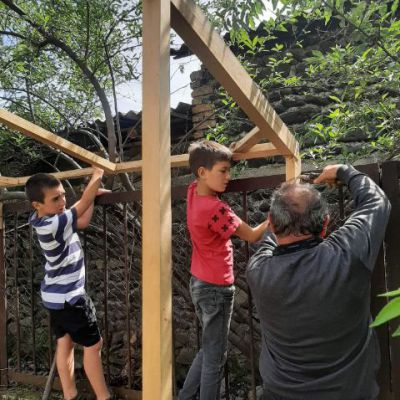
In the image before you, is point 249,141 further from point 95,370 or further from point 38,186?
point 95,370

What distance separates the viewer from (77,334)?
2654mm

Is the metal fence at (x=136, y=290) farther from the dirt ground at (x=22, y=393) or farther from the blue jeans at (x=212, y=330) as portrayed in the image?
the blue jeans at (x=212, y=330)

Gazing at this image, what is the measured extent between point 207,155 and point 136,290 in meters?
2.82

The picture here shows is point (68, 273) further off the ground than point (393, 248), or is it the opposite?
point (393, 248)

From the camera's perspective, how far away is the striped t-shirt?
2.55 meters

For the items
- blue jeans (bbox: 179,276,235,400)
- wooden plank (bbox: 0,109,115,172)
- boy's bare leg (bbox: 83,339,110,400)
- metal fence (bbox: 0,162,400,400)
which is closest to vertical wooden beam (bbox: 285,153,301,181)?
metal fence (bbox: 0,162,400,400)

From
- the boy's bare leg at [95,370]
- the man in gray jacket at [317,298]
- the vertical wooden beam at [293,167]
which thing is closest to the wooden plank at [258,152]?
the vertical wooden beam at [293,167]

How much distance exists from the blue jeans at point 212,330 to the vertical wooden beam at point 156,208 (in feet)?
3.12

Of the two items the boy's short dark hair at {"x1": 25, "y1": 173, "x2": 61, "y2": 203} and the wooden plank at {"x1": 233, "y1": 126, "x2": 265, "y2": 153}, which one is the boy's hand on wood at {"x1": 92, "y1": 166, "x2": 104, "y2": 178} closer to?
the boy's short dark hair at {"x1": 25, "y1": 173, "x2": 61, "y2": 203}

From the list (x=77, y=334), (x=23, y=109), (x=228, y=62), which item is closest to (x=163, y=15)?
(x=228, y=62)

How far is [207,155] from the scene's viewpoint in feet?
6.97

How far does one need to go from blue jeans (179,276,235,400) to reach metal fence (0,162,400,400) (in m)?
0.38

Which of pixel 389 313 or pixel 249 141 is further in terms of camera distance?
pixel 249 141

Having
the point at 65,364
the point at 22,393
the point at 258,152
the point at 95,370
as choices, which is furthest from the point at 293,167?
the point at 22,393
